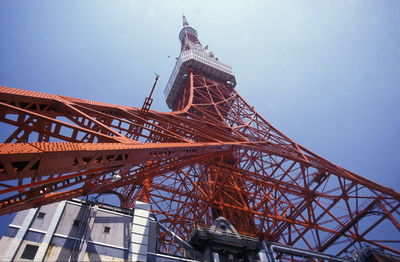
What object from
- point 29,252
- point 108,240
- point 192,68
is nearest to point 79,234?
point 108,240

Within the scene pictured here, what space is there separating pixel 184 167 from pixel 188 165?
2502 millimetres

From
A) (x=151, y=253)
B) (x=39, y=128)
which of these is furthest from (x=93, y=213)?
(x=39, y=128)

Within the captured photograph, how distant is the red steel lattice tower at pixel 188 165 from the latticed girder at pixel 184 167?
0.04 m

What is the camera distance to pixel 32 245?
34.7 feet

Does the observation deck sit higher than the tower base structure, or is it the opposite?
the observation deck

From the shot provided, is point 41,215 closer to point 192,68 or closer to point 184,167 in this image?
point 184,167

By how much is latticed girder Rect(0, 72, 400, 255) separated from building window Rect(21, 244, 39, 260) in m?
2.29

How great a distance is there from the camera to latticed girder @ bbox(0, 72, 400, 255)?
20.9 ft

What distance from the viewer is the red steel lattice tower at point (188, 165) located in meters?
6.56

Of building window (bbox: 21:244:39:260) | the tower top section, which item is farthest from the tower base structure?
the tower top section

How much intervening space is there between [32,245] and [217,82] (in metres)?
25.6

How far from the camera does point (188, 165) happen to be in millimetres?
15305

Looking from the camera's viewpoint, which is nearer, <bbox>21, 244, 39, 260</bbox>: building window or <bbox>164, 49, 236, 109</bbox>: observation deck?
<bbox>21, 244, 39, 260</bbox>: building window

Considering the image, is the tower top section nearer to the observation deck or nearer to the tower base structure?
the observation deck
